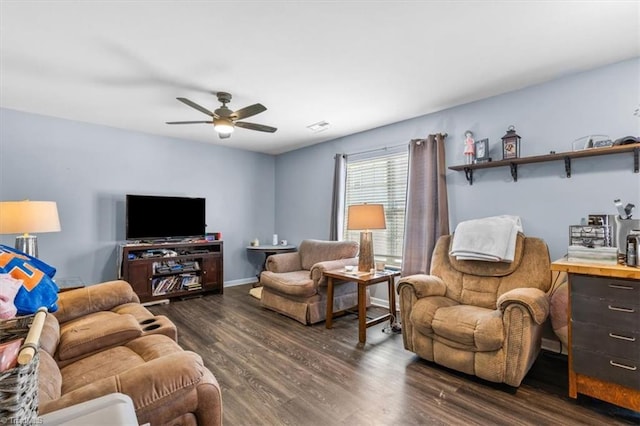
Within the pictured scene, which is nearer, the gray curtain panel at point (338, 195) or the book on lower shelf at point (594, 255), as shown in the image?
the book on lower shelf at point (594, 255)

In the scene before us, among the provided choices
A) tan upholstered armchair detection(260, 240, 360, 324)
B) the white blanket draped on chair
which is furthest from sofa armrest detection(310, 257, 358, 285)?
the white blanket draped on chair

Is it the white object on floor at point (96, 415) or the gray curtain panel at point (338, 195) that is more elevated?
the gray curtain panel at point (338, 195)

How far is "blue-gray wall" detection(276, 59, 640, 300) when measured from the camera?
247 centimetres

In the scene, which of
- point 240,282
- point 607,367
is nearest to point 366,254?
point 607,367

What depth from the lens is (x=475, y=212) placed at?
3.30 m

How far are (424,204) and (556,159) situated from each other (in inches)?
51.2

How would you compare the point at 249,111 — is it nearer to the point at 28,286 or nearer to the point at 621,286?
the point at 28,286

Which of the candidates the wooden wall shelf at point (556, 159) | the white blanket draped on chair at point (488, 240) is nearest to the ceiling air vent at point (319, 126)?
the wooden wall shelf at point (556, 159)

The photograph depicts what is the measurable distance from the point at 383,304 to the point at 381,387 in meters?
1.98

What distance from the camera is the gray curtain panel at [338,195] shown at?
4.66m

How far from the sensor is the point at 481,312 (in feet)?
7.71

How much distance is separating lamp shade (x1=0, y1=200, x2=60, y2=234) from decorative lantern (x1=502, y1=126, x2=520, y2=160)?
4.29 metres

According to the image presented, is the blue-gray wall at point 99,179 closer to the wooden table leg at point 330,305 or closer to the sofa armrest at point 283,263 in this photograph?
the sofa armrest at point 283,263

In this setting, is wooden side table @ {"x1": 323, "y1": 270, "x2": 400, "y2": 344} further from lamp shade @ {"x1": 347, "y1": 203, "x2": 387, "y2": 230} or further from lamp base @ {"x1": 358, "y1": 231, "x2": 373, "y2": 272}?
lamp shade @ {"x1": 347, "y1": 203, "x2": 387, "y2": 230}
